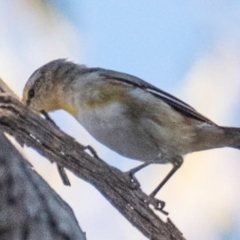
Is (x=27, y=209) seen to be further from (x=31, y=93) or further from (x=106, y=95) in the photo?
(x=31, y=93)

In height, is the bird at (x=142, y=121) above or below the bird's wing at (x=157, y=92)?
below

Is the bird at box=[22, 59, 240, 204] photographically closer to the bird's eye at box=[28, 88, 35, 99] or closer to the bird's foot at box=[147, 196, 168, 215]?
the bird's eye at box=[28, 88, 35, 99]

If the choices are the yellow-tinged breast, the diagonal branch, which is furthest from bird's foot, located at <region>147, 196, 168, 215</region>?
the yellow-tinged breast

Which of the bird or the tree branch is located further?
the bird

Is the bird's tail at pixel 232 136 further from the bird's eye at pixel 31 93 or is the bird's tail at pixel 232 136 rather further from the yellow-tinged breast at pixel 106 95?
the bird's eye at pixel 31 93

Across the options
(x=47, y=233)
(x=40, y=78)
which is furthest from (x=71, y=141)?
(x=40, y=78)

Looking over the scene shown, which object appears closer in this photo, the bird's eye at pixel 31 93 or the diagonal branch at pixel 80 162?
the diagonal branch at pixel 80 162

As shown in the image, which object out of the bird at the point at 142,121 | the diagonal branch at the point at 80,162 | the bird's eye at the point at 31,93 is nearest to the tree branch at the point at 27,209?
the diagonal branch at the point at 80,162
